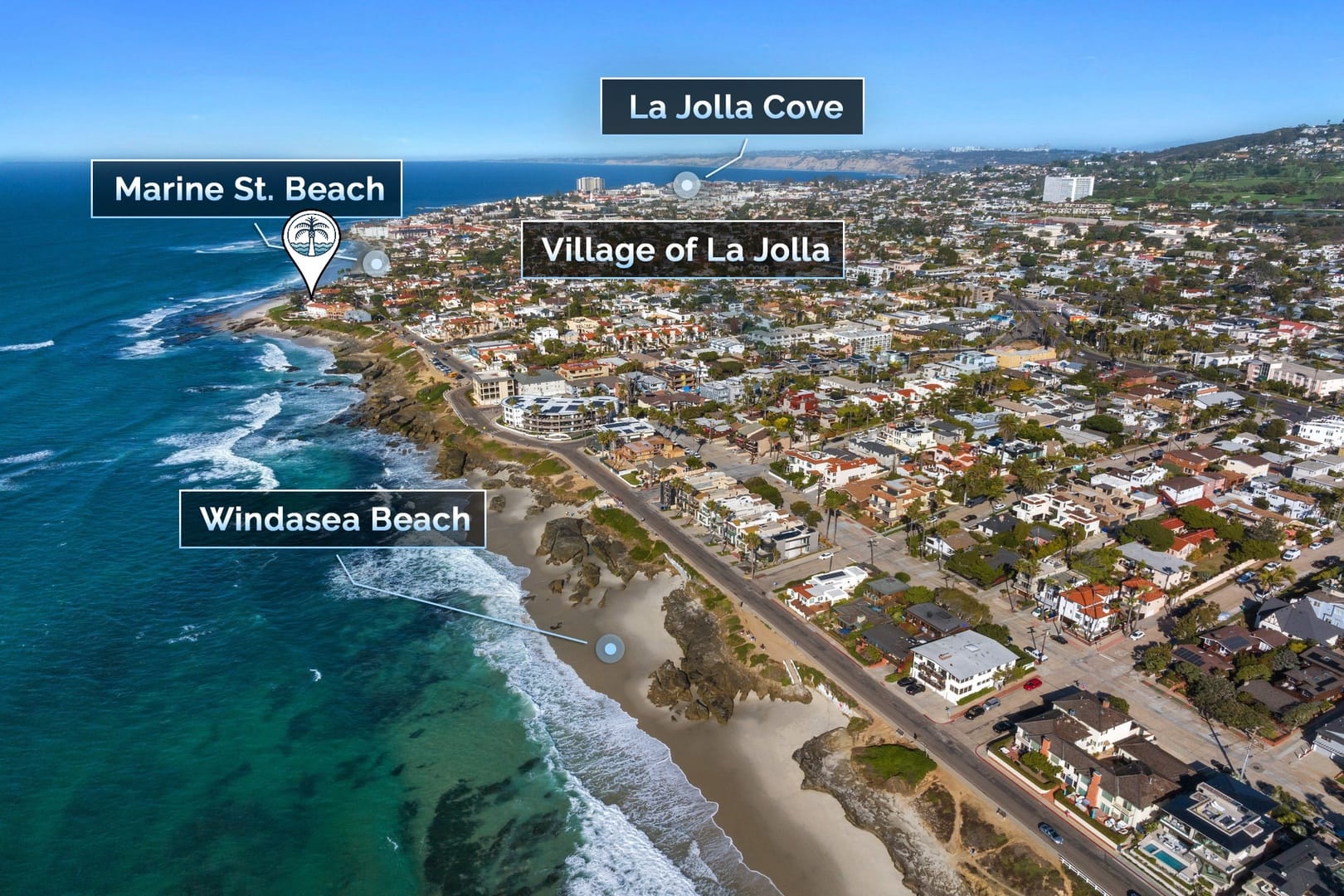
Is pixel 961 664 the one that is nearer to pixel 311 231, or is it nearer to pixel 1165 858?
pixel 1165 858

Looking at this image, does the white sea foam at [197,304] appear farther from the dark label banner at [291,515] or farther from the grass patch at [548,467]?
the dark label banner at [291,515]

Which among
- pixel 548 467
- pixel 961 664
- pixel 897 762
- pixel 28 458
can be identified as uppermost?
pixel 28 458

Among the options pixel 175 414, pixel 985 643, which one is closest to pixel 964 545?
pixel 985 643

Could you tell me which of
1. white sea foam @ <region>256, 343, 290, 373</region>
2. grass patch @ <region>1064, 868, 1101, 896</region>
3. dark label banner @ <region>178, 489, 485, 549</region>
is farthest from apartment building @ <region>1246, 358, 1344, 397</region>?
white sea foam @ <region>256, 343, 290, 373</region>

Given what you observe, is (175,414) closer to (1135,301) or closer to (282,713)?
(282,713)

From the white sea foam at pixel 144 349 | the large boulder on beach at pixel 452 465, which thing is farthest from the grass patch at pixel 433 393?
the white sea foam at pixel 144 349

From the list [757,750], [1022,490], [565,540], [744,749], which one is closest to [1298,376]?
[1022,490]

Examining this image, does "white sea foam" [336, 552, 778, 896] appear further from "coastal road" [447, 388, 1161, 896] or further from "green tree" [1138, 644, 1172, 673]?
"green tree" [1138, 644, 1172, 673]
